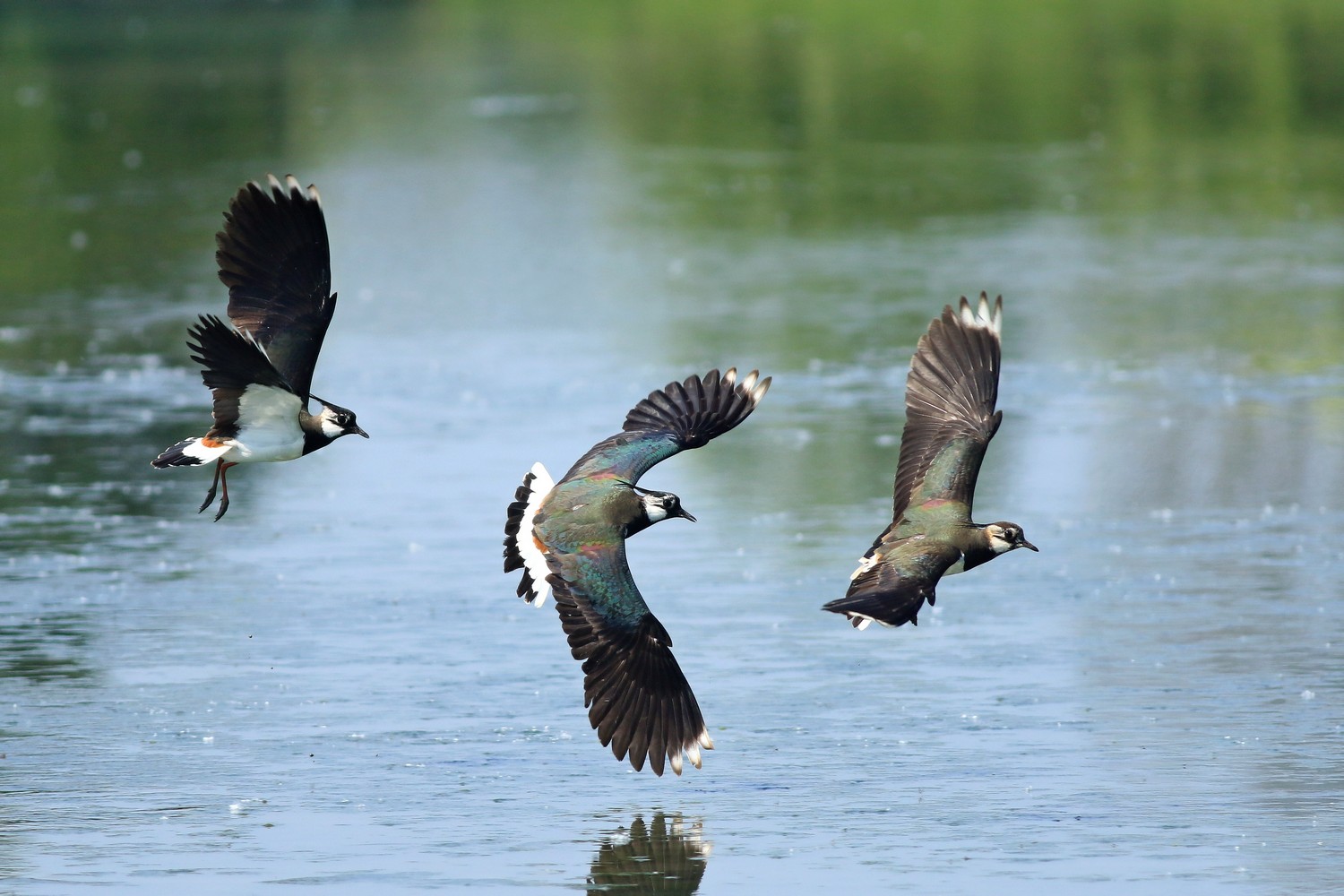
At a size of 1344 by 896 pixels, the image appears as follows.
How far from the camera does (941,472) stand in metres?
8.66

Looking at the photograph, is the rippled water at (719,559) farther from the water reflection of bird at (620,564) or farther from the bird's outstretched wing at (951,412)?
the bird's outstretched wing at (951,412)

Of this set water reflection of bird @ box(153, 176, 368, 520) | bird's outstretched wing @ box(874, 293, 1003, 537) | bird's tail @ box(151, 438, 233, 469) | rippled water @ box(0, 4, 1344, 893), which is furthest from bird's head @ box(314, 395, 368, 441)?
bird's outstretched wing @ box(874, 293, 1003, 537)

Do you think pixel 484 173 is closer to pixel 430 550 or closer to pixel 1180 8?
pixel 430 550

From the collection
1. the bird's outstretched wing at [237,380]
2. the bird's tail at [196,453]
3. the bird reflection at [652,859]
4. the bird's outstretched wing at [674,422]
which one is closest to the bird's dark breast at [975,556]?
the bird's outstretched wing at [674,422]

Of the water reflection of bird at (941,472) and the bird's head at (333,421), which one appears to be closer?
the water reflection of bird at (941,472)

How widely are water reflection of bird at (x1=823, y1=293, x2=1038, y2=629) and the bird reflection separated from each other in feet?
3.06

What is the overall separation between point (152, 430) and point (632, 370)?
3.24m

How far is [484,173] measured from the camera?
26.0m

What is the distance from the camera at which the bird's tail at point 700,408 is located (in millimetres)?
8945

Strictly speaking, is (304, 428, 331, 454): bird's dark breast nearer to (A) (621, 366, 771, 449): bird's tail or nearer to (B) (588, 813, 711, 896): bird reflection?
(A) (621, 366, 771, 449): bird's tail

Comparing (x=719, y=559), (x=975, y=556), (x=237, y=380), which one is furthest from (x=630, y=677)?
(x=719, y=559)

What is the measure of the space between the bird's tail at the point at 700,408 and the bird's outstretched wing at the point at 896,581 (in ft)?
3.04

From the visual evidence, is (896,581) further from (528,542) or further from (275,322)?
(275,322)

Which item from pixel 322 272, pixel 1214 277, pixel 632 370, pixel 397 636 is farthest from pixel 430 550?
pixel 1214 277
